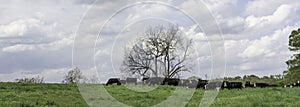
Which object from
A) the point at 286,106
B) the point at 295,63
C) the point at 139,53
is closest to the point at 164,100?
the point at 286,106

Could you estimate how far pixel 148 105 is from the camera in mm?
20078

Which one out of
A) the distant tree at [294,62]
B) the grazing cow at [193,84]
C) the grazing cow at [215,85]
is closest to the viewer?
the grazing cow at [215,85]

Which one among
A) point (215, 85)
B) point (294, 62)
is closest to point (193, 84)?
point (215, 85)

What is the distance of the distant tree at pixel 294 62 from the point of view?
5984 centimetres

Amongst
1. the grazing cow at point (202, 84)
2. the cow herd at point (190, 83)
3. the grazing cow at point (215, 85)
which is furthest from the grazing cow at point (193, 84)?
the grazing cow at point (215, 85)

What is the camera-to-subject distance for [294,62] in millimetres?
60688

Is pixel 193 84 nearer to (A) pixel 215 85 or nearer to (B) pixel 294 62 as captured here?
(A) pixel 215 85

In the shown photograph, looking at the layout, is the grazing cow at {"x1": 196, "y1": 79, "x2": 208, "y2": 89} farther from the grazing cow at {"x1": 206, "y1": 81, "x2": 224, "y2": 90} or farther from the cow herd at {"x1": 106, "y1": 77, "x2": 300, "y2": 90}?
the grazing cow at {"x1": 206, "y1": 81, "x2": 224, "y2": 90}

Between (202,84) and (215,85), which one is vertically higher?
(202,84)

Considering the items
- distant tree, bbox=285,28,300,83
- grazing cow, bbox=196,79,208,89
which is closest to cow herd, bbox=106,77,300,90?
grazing cow, bbox=196,79,208,89

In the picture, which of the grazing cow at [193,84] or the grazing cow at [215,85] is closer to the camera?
the grazing cow at [215,85]

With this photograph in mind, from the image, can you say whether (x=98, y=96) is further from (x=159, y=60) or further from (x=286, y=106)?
(x=159, y=60)

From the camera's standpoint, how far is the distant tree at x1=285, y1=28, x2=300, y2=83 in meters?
59.8

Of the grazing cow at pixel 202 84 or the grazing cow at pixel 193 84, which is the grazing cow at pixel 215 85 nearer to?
the grazing cow at pixel 202 84
